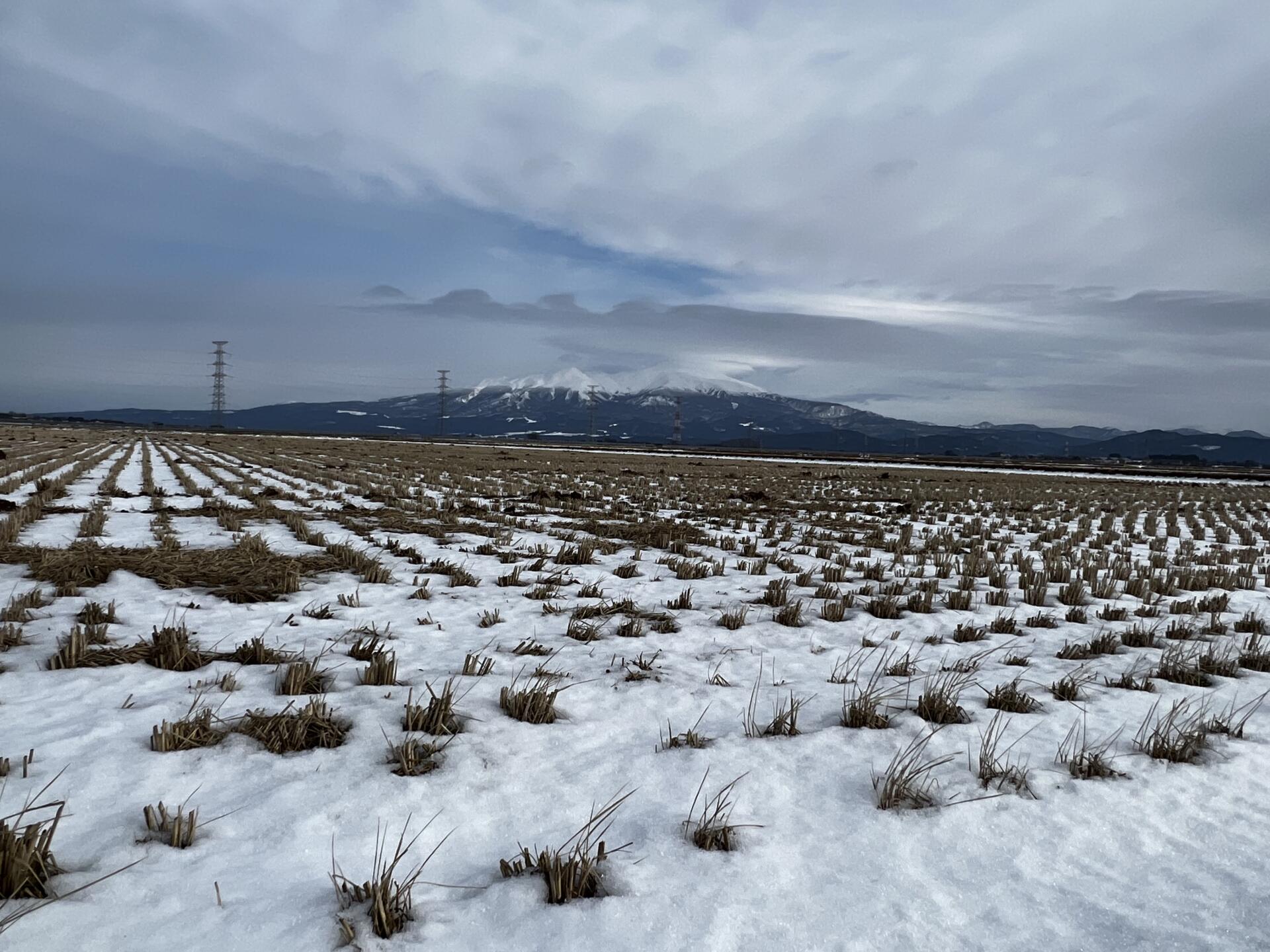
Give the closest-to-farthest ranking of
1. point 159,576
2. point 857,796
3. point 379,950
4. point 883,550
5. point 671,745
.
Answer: point 379,950, point 857,796, point 671,745, point 159,576, point 883,550

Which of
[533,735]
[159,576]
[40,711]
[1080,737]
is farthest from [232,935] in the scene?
[159,576]

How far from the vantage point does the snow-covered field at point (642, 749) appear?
2.42 metres

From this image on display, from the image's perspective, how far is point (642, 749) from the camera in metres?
3.75

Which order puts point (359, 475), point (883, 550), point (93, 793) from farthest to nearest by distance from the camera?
point (359, 475)
point (883, 550)
point (93, 793)

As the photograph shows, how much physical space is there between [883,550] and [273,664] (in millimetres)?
9986

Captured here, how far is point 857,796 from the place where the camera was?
3289 mm

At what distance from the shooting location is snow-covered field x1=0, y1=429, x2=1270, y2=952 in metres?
2.42

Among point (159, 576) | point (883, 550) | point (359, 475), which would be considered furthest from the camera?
point (359, 475)

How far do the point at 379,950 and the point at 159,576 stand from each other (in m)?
6.25

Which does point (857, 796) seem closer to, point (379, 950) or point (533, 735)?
point (533, 735)

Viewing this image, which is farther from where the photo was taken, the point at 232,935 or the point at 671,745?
the point at 671,745

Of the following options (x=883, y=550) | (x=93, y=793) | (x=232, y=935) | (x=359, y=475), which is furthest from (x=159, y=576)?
(x=359, y=475)

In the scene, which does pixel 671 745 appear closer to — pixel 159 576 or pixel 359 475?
pixel 159 576

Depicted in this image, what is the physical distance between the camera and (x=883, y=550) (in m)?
11.9
